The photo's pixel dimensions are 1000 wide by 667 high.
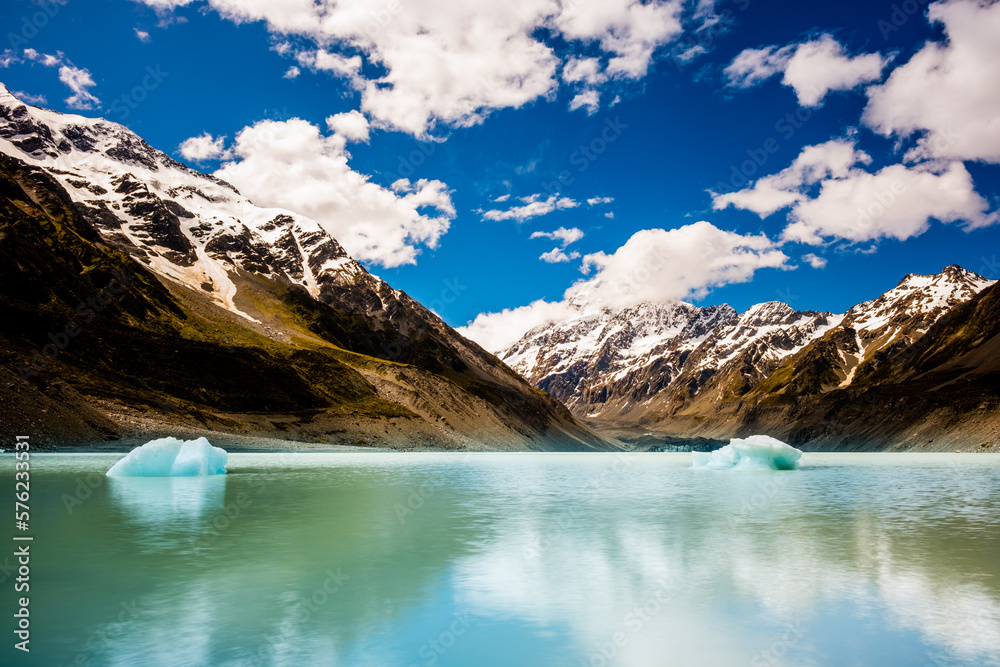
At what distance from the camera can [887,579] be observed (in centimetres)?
1589

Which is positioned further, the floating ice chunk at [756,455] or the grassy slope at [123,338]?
the grassy slope at [123,338]

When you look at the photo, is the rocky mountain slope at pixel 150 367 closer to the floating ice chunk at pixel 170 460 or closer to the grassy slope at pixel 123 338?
the grassy slope at pixel 123 338

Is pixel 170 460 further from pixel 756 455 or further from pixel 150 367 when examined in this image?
pixel 150 367

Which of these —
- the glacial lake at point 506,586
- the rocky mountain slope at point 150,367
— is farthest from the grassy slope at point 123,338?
the glacial lake at point 506,586

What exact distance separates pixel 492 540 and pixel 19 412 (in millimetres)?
80723

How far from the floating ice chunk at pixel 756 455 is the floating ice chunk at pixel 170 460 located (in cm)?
5102

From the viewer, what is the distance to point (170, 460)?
1989 inches

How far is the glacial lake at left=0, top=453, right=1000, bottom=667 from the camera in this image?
11.0 m

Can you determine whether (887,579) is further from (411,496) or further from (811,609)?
(411,496)

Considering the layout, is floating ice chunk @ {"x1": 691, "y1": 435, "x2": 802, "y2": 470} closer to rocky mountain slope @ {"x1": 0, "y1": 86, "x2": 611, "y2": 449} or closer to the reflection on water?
the reflection on water

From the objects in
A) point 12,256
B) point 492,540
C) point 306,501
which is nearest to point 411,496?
point 306,501

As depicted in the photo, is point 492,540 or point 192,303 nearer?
point 492,540

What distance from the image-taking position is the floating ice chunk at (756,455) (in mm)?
68625

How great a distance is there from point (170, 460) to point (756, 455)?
196 feet
